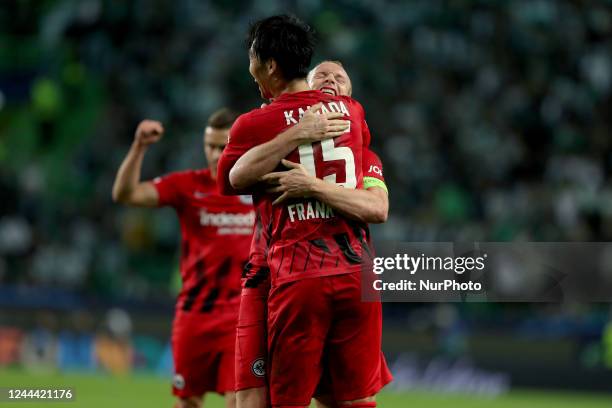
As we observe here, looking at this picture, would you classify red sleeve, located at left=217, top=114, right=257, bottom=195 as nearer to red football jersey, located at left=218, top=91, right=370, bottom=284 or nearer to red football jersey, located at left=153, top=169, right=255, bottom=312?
red football jersey, located at left=218, top=91, right=370, bottom=284

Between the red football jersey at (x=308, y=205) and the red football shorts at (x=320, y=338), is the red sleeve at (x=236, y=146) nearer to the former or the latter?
the red football jersey at (x=308, y=205)

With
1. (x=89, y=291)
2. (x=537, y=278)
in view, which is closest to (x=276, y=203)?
(x=537, y=278)

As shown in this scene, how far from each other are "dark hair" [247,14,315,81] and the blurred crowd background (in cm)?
895

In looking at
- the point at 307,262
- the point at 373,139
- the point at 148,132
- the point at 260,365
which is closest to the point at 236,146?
the point at 307,262

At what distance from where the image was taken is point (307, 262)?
175 inches

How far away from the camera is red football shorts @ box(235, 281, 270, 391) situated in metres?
4.63

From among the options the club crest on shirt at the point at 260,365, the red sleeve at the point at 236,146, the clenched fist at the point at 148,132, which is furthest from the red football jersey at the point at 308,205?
the clenched fist at the point at 148,132

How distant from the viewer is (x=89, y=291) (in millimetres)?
14961

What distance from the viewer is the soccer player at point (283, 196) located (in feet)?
14.5

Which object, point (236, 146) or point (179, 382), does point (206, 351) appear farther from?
point (236, 146)

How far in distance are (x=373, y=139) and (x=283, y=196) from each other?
11.9 metres

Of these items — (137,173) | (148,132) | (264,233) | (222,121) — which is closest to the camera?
(264,233)

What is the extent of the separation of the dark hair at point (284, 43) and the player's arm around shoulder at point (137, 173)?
2005 mm

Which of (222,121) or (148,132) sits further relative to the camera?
(222,121)
